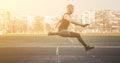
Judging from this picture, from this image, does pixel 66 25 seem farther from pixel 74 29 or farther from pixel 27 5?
pixel 27 5

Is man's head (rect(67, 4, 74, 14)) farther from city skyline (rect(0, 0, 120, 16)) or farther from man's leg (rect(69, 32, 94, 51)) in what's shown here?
man's leg (rect(69, 32, 94, 51))

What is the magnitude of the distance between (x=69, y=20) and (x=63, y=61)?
65cm

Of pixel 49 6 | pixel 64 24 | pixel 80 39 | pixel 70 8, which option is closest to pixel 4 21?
pixel 49 6

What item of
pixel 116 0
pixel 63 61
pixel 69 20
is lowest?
pixel 63 61

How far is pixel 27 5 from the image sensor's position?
16.1 feet

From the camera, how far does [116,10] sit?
4898mm

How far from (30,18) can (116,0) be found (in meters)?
1.39

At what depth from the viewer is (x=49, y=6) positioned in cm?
496

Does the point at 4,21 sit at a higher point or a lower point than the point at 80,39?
higher

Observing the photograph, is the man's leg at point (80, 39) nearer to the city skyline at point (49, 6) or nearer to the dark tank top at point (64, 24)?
the dark tank top at point (64, 24)

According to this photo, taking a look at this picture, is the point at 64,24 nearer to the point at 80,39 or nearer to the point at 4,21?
the point at 80,39

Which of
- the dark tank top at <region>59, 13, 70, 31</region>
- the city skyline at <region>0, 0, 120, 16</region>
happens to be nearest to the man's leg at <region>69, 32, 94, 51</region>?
the dark tank top at <region>59, 13, 70, 31</region>

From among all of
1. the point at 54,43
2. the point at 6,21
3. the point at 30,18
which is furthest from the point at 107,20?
the point at 6,21

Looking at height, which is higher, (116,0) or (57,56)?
(116,0)
